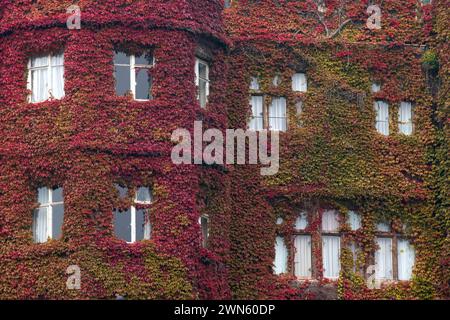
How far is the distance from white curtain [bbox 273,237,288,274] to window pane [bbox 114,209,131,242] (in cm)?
603

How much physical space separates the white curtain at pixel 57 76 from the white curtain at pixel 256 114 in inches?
272

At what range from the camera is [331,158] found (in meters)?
49.2

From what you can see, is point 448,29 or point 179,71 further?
point 448,29

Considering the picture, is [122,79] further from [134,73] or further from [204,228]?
[204,228]

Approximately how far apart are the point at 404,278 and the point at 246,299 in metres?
5.23

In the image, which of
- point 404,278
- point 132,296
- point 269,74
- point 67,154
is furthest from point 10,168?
point 404,278

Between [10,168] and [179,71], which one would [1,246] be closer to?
[10,168]

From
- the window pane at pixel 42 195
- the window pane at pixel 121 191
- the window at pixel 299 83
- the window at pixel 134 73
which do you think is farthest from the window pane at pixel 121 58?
the window at pixel 299 83

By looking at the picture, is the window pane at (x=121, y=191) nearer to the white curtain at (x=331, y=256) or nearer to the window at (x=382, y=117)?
the white curtain at (x=331, y=256)

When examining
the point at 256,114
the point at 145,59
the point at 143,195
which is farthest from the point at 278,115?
the point at 143,195

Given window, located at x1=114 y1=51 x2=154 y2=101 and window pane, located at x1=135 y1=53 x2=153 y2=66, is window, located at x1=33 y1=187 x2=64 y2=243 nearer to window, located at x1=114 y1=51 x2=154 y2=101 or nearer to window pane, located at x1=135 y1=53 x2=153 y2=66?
window, located at x1=114 y1=51 x2=154 y2=101

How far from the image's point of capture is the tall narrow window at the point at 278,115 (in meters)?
49.8

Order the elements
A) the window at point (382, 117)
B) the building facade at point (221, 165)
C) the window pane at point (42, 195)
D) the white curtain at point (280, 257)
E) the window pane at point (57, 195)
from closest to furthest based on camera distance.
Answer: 1. the building facade at point (221, 165)
2. the window pane at point (57, 195)
3. the window pane at point (42, 195)
4. the white curtain at point (280, 257)
5. the window at point (382, 117)

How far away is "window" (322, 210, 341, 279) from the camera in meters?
48.8
